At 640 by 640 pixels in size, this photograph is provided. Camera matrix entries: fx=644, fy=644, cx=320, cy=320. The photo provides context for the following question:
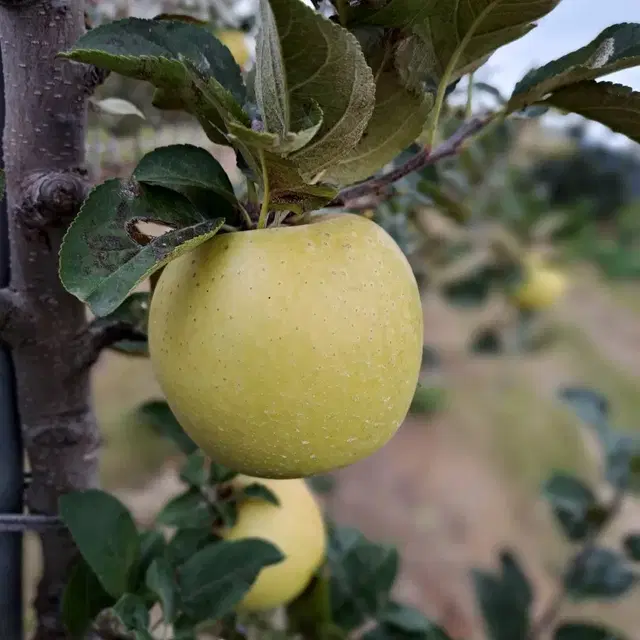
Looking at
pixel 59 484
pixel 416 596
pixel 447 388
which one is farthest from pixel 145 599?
pixel 447 388

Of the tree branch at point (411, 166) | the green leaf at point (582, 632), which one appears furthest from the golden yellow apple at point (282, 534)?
the green leaf at point (582, 632)

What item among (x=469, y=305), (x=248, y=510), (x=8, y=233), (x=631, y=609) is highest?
(x=8, y=233)

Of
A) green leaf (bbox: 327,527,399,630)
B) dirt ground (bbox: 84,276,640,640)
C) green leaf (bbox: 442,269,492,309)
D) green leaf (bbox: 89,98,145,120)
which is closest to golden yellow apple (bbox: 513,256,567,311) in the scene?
green leaf (bbox: 442,269,492,309)

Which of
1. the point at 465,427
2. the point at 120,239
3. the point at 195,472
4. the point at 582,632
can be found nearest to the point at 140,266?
the point at 120,239

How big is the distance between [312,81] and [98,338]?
7.5 inches

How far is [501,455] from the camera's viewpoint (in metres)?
1.59

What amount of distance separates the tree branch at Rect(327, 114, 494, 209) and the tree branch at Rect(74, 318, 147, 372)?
13 cm

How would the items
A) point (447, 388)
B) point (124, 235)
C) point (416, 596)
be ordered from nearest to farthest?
point (124, 235)
point (416, 596)
point (447, 388)

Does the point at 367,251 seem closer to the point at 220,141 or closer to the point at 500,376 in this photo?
the point at 220,141

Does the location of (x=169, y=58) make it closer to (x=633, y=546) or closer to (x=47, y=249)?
(x=47, y=249)

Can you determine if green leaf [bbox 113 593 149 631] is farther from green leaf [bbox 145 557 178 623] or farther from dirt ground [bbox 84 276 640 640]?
dirt ground [bbox 84 276 640 640]

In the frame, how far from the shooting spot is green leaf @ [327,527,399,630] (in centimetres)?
60

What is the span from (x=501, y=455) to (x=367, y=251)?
55.8 inches

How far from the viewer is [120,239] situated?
269 millimetres
